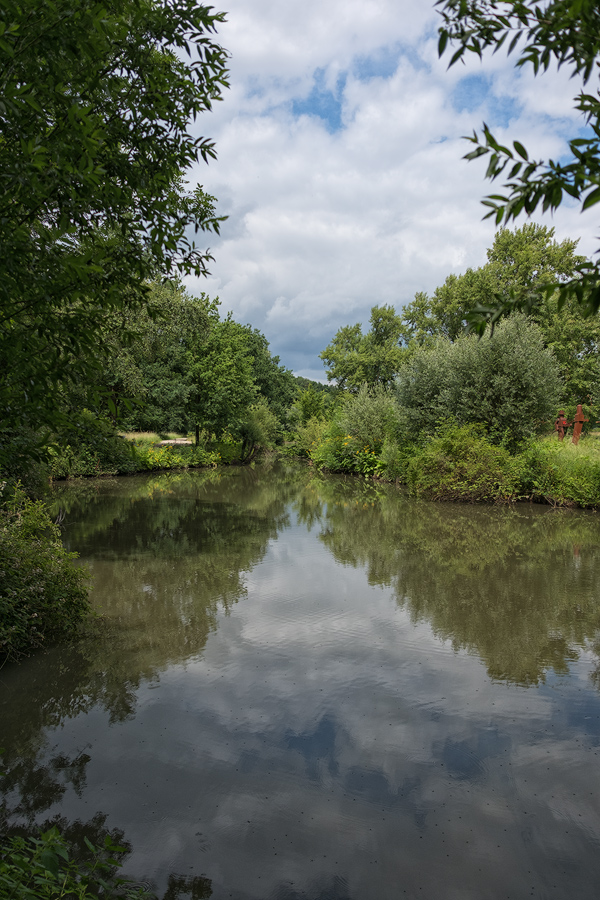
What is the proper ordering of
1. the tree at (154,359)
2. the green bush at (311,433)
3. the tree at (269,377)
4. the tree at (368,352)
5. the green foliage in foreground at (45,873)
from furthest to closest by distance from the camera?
the tree at (269,377), the tree at (368,352), the green bush at (311,433), the tree at (154,359), the green foliage in foreground at (45,873)

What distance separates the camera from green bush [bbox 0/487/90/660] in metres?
5.81

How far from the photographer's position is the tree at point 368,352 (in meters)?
50.8

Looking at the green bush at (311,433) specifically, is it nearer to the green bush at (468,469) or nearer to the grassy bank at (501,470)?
the grassy bank at (501,470)

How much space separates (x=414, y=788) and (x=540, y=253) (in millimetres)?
38388

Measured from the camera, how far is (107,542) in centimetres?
1259

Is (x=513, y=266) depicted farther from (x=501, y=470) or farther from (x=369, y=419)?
(x=501, y=470)

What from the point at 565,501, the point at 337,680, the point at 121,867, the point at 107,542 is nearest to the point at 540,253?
the point at 565,501

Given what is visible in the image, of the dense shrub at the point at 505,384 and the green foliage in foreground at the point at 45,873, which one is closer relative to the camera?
the green foliage in foreground at the point at 45,873

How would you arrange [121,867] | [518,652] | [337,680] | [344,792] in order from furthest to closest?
[518,652], [337,680], [344,792], [121,867]

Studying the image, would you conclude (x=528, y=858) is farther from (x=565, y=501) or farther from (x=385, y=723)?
(x=565, y=501)

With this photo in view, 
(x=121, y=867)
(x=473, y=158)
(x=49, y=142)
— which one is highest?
(x=49, y=142)

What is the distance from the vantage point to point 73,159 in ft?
8.86

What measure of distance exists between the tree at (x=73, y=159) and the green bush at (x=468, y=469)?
55.1 ft

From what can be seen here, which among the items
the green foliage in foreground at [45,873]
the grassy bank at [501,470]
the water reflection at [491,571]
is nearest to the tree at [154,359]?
the green foliage in foreground at [45,873]
